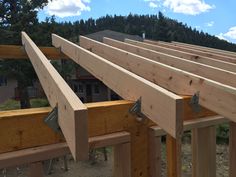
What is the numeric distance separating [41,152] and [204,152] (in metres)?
1.71

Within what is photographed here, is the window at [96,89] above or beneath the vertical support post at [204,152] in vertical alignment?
beneath

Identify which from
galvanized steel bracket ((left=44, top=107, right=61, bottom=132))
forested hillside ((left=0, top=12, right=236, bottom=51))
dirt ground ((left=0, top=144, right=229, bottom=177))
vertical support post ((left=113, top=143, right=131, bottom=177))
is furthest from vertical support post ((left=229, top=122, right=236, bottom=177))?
forested hillside ((left=0, top=12, right=236, bottom=51))

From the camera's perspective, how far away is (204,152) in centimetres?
298

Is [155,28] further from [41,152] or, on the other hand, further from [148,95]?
[41,152]

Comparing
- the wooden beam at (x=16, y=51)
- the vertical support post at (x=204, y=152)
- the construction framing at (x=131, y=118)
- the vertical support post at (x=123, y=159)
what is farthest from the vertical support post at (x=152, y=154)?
the wooden beam at (x=16, y=51)

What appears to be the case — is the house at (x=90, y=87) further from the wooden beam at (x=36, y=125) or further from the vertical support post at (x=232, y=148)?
the wooden beam at (x=36, y=125)

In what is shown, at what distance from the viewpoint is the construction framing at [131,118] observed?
5.20 ft

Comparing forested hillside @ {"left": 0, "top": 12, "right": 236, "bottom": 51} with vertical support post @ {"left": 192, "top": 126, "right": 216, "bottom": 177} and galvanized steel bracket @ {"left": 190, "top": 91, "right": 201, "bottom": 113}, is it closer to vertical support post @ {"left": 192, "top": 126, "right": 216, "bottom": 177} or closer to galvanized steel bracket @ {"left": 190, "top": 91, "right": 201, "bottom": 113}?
vertical support post @ {"left": 192, "top": 126, "right": 216, "bottom": 177}

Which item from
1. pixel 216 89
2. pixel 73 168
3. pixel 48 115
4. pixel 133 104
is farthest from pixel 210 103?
pixel 73 168

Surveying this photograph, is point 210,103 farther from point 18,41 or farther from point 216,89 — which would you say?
point 18,41

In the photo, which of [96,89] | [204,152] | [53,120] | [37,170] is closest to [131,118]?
[53,120]

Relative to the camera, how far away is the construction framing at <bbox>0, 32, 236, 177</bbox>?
1584 millimetres

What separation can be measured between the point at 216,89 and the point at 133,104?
20.5 inches

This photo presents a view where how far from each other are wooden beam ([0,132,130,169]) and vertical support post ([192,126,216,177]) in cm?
112
